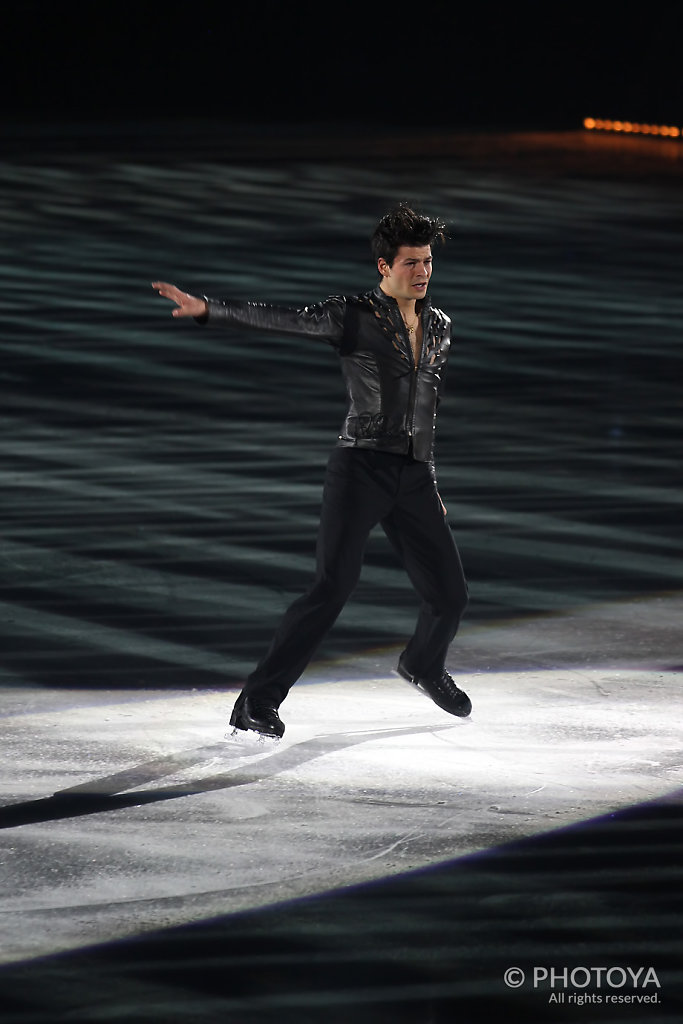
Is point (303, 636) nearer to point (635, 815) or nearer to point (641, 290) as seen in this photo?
point (635, 815)

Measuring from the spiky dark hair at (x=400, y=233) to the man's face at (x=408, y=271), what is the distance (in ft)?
0.06

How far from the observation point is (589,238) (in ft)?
65.1

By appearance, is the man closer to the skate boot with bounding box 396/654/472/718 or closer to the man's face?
the man's face

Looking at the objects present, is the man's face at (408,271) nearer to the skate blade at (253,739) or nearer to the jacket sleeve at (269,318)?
the jacket sleeve at (269,318)

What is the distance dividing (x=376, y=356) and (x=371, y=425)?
0.21m

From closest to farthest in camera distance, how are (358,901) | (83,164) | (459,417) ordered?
(358,901), (459,417), (83,164)

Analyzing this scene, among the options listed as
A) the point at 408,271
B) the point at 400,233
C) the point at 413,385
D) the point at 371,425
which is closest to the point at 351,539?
the point at 371,425

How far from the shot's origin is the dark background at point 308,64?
36062mm

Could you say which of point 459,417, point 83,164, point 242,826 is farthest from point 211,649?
point 83,164

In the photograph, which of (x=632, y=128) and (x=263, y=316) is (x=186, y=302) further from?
(x=632, y=128)

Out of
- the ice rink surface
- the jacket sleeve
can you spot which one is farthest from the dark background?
the jacket sleeve

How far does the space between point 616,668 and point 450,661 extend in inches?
23.7

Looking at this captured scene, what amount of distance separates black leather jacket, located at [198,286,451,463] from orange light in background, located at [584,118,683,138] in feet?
92.6

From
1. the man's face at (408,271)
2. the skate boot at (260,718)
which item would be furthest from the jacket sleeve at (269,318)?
the skate boot at (260,718)
